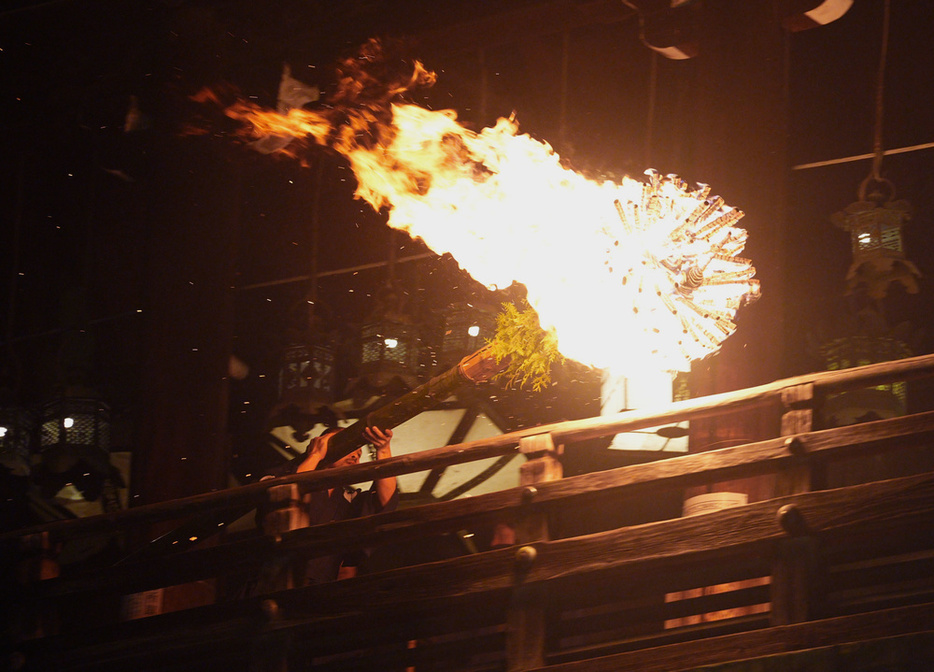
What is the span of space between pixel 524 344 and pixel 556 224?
1.20 m

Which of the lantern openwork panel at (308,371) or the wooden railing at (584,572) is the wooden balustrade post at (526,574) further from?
the lantern openwork panel at (308,371)

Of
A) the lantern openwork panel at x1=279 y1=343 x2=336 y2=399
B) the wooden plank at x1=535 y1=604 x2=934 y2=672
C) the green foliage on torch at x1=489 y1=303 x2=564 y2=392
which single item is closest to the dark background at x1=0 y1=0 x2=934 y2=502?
the lantern openwork panel at x1=279 y1=343 x2=336 y2=399

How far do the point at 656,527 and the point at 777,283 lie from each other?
8.75ft

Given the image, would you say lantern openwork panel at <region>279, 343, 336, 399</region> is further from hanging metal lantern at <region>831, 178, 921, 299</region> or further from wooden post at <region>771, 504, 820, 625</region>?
wooden post at <region>771, 504, 820, 625</region>

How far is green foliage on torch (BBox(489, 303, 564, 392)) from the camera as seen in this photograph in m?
6.78

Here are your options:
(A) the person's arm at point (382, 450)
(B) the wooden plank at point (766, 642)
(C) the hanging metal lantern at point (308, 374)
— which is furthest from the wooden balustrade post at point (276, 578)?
(C) the hanging metal lantern at point (308, 374)

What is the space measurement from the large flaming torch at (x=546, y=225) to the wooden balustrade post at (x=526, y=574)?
63cm

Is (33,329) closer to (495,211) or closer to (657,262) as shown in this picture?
(495,211)

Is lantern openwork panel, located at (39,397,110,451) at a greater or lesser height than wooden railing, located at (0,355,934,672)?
greater

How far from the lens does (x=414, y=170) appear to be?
29.1 feet

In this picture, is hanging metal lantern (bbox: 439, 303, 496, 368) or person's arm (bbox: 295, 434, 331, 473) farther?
hanging metal lantern (bbox: 439, 303, 496, 368)

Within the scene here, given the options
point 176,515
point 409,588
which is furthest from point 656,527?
point 176,515

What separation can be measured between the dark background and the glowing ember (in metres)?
0.62

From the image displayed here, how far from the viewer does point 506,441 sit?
21.8 ft
